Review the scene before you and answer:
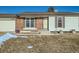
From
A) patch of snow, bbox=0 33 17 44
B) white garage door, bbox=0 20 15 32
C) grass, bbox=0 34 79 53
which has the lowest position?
grass, bbox=0 34 79 53

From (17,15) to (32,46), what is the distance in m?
0.53

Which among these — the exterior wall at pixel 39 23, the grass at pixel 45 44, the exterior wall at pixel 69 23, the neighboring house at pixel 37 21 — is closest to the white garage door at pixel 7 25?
the neighboring house at pixel 37 21

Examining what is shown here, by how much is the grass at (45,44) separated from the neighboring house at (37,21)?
13 centimetres

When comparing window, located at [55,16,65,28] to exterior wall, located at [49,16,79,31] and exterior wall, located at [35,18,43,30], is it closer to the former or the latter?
exterior wall, located at [49,16,79,31]

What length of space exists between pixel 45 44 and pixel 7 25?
2.13 feet

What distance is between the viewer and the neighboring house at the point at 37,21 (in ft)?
34.5

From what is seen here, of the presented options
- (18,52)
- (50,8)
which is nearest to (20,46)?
(18,52)

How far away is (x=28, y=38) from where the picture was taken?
34.6ft

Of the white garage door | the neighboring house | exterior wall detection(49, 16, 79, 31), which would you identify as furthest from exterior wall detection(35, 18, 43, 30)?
the white garage door

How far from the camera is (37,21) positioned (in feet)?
34.5

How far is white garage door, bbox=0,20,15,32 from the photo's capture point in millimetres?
10516

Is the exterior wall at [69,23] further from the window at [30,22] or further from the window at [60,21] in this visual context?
the window at [30,22]
